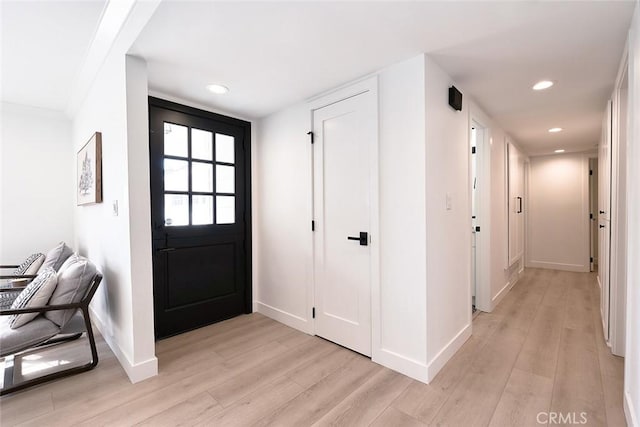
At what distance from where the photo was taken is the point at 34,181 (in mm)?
3541

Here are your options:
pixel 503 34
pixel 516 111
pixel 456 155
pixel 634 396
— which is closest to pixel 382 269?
pixel 456 155

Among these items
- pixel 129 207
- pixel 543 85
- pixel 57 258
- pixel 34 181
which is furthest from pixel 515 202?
pixel 34 181

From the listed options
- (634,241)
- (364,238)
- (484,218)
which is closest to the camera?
(634,241)

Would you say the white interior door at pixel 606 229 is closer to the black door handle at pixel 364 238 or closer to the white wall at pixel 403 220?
the white wall at pixel 403 220

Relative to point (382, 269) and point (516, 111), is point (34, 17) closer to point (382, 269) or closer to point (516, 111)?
point (382, 269)

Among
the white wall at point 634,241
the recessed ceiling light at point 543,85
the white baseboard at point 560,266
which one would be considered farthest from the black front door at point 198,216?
the white baseboard at point 560,266

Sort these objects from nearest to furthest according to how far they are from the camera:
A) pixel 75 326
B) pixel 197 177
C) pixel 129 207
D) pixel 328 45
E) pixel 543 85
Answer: pixel 328 45
pixel 129 207
pixel 75 326
pixel 543 85
pixel 197 177

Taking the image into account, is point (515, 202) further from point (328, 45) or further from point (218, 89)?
point (218, 89)

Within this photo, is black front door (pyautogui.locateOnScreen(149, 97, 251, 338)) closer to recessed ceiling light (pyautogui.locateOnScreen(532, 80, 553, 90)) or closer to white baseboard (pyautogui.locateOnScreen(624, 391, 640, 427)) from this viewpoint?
recessed ceiling light (pyautogui.locateOnScreen(532, 80, 553, 90))

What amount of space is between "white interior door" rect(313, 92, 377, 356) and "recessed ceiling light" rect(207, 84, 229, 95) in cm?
84

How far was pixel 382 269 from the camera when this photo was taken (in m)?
2.26

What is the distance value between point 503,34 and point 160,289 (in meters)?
3.34

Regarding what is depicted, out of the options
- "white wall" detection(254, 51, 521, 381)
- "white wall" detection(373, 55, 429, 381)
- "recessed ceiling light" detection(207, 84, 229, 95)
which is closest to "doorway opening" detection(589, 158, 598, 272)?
"white wall" detection(254, 51, 521, 381)

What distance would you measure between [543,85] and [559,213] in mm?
4102
